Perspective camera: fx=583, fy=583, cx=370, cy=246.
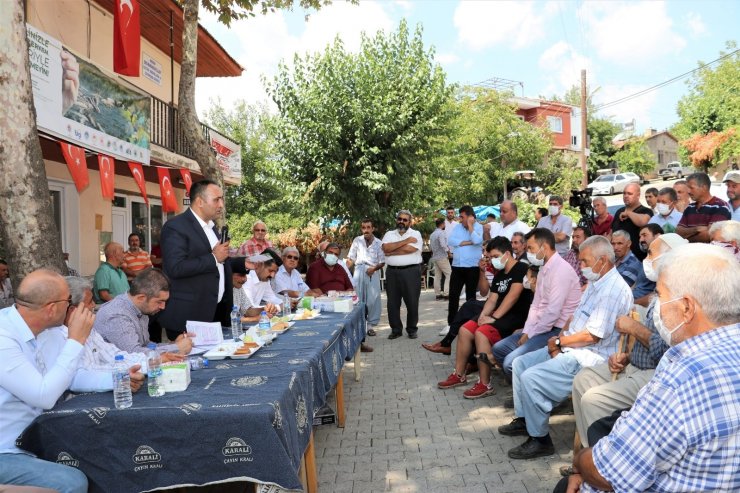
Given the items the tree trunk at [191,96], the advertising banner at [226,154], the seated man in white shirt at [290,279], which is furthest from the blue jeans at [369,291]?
the advertising banner at [226,154]

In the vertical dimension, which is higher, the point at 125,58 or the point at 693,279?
the point at 125,58

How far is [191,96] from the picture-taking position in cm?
771

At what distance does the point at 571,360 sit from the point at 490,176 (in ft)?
82.3

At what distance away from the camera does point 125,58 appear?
1063 centimetres

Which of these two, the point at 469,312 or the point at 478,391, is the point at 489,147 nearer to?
the point at 469,312

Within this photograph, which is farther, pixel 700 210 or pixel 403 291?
pixel 403 291

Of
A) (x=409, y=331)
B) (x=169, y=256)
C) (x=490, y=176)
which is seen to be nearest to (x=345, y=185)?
(x=409, y=331)

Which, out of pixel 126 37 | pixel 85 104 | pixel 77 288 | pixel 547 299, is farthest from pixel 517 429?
pixel 126 37

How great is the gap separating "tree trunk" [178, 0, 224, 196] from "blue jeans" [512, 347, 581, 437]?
197 inches

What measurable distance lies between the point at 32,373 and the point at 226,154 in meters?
13.7

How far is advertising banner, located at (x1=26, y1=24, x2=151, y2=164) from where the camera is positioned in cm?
765

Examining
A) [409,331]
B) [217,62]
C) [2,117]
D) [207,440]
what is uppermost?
[217,62]

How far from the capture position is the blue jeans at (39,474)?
2.46m

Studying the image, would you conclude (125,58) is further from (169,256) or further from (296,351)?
(296,351)
